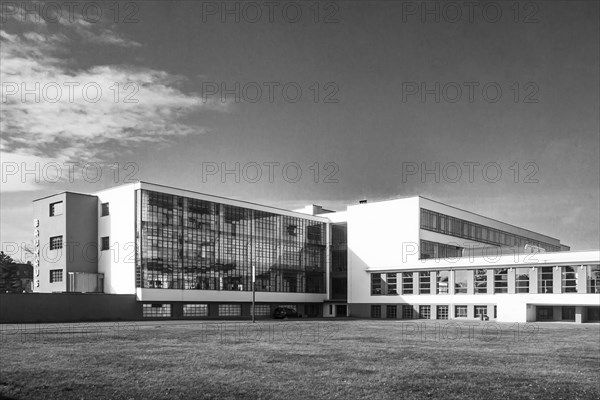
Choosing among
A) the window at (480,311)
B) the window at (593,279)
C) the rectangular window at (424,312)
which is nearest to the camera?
the window at (593,279)

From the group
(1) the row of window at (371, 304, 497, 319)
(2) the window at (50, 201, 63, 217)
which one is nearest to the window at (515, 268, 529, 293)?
(1) the row of window at (371, 304, 497, 319)

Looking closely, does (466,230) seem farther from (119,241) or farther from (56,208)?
(56,208)

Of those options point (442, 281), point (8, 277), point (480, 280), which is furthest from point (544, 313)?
point (8, 277)

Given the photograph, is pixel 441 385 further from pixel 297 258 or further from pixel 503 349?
pixel 297 258

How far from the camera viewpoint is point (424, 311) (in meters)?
78.2

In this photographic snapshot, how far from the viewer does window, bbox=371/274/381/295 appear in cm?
8369

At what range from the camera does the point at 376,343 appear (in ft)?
98.6

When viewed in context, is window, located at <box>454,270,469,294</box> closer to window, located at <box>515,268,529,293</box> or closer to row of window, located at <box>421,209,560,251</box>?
window, located at <box>515,268,529,293</box>

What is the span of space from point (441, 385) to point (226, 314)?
58.3 meters

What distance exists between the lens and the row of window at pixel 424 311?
7338cm

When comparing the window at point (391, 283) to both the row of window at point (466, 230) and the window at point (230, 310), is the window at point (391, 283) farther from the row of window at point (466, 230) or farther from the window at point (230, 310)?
the window at point (230, 310)

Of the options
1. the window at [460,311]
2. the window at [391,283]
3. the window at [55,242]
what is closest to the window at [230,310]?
the window at [55,242]

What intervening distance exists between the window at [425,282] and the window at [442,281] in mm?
1286

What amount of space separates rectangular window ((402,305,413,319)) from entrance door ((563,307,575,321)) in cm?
1861
